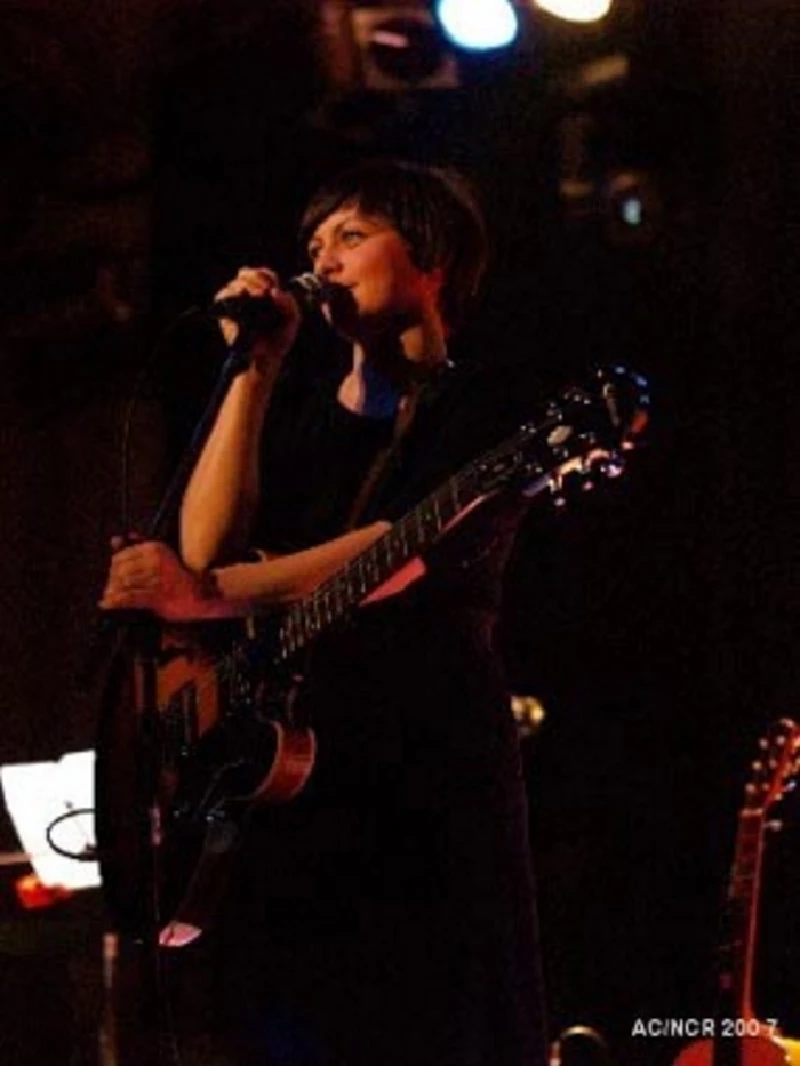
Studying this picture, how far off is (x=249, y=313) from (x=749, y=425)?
1664mm

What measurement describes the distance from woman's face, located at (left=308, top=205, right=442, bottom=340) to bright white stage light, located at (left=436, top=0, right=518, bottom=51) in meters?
1.26

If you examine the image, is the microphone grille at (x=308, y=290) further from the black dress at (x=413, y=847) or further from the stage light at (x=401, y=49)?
the stage light at (x=401, y=49)

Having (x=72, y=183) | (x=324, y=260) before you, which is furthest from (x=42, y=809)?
(x=72, y=183)

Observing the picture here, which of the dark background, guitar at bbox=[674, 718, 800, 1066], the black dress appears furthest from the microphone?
the dark background

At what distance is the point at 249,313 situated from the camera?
2584 mm

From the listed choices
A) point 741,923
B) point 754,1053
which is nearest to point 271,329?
point 741,923

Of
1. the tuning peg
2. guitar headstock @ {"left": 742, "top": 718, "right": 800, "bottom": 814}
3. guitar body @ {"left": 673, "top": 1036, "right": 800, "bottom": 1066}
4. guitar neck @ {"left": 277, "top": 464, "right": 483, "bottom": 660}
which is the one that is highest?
the tuning peg

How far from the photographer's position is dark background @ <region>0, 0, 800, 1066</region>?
396 cm

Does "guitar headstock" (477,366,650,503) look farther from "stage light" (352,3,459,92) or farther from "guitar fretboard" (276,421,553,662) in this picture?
"stage light" (352,3,459,92)

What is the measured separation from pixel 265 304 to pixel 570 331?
163cm

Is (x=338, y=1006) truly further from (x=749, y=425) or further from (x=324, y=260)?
(x=749, y=425)

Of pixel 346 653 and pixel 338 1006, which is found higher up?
pixel 346 653

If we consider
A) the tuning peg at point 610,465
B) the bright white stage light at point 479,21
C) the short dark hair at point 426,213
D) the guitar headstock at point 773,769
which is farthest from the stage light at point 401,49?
the tuning peg at point 610,465

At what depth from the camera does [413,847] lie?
2475 mm
